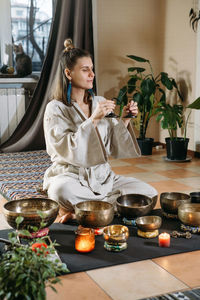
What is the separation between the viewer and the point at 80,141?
7.89 feet

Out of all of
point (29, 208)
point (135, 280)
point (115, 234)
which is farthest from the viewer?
point (29, 208)

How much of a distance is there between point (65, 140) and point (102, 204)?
1.35 feet

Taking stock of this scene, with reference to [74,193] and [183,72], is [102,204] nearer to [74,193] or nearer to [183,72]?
[74,193]

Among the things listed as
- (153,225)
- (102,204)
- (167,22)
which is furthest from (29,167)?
(167,22)

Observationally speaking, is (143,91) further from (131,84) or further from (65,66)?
(65,66)

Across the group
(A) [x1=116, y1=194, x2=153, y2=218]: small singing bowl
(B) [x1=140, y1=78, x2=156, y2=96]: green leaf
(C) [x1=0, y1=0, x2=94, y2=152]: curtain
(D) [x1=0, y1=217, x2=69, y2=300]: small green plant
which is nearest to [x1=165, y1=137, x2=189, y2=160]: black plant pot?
(B) [x1=140, y1=78, x2=156, y2=96]: green leaf

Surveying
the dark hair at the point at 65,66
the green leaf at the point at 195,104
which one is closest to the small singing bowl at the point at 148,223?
the dark hair at the point at 65,66

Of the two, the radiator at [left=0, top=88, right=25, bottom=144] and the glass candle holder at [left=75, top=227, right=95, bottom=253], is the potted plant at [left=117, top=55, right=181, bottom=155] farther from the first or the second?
the glass candle holder at [left=75, top=227, right=95, bottom=253]

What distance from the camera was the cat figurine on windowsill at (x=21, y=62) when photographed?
5.13m

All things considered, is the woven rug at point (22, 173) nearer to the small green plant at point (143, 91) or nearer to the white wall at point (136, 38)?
the small green plant at point (143, 91)

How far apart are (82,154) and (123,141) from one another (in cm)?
38

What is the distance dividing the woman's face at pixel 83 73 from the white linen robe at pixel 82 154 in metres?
0.13

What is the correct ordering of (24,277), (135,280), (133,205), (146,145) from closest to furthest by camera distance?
(24,277)
(135,280)
(133,205)
(146,145)

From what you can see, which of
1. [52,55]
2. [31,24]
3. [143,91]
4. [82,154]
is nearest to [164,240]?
[82,154]
